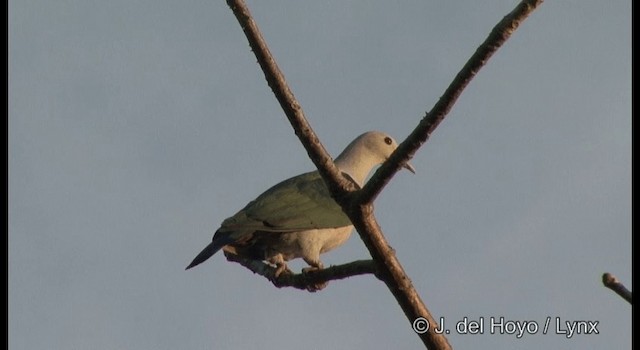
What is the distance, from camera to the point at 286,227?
19.7 ft

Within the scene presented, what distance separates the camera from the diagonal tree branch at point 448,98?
3.50 metres

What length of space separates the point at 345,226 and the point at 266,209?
0.52 meters

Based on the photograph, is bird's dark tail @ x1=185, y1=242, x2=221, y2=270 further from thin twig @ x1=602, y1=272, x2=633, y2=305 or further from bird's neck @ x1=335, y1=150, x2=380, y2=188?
thin twig @ x1=602, y1=272, x2=633, y2=305

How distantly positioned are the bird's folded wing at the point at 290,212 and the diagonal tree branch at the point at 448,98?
2.03 m

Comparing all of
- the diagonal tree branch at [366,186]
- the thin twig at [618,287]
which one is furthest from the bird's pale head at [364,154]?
the thin twig at [618,287]

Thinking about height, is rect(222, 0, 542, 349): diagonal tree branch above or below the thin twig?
above

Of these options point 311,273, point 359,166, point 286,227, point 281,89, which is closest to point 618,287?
point 281,89

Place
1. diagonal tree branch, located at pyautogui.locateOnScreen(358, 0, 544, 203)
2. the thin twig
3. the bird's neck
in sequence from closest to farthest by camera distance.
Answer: the thin twig < diagonal tree branch, located at pyautogui.locateOnScreen(358, 0, 544, 203) < the bird's neck

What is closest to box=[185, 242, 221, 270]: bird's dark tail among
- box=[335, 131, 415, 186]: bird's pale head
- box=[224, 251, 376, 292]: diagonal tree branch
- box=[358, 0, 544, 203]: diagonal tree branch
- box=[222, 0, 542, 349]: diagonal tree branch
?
box=[224, 251, 376, 292]: diagonal tree branch

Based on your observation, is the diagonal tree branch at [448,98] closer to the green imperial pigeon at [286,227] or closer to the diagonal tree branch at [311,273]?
the diagonal tree branch at [311,273]

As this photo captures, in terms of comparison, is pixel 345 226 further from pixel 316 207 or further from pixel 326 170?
pixel 326 170

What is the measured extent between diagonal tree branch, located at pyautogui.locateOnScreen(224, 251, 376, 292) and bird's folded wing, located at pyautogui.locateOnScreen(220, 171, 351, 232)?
11.9 inches

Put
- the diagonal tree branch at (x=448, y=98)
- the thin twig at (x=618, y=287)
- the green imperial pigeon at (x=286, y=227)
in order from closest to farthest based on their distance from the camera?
the thin twig at (x=618, y=287), the diagonal tree branch at (x=448, y=98), the green imperial pigeon at (x=286, y=227)

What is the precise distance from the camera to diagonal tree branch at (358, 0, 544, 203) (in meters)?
3.50
